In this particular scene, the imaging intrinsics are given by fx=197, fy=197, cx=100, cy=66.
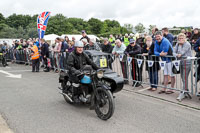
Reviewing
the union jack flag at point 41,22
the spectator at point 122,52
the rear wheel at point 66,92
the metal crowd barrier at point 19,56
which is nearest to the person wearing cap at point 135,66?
the spectator at point 122,52

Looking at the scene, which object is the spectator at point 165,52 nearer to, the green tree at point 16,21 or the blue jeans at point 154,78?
the blue jeans at point 154,78

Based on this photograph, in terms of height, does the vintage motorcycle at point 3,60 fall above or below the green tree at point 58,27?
below

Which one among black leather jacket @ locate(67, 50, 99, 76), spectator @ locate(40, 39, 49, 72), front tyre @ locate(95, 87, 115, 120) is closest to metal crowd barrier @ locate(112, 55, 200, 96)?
black leather jacket @ locate(67, 50, 99, 76)

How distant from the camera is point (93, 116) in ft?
15.9

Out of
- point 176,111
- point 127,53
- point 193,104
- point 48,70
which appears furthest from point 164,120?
point 48,70

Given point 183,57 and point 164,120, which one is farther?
point 183,57

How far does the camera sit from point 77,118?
15.5ft

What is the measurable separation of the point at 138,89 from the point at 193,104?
215 cm

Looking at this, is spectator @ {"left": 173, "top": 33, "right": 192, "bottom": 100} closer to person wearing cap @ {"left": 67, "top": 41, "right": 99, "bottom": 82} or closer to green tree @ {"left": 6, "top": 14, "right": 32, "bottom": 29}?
person wearing cap @ {"left": 67, "top": 41, "right": 99, "bottom": 82}

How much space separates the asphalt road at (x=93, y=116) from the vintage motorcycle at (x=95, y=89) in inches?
11.0

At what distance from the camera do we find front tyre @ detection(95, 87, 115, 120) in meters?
4.27

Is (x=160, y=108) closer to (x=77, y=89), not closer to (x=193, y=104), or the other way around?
(x=193, y=104)

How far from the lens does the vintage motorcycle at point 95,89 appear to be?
175 inches

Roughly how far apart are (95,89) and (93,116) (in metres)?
0.72
